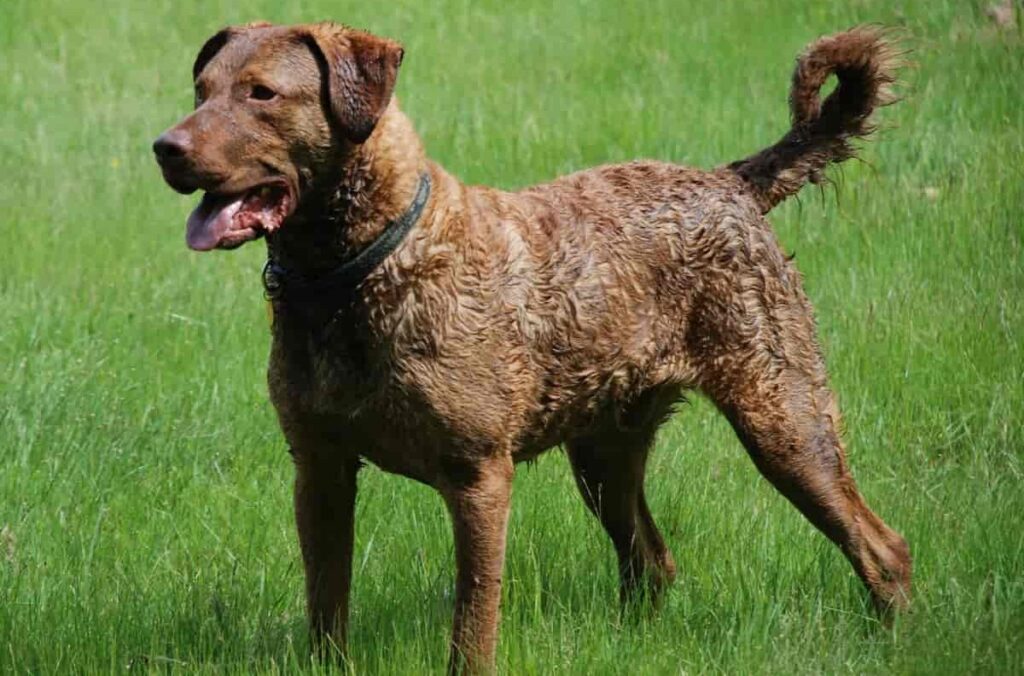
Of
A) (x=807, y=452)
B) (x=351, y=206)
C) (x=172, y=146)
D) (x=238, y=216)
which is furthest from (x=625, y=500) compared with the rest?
(x=172, y=146)

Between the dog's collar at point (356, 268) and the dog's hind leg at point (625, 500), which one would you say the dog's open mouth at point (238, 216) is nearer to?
the dog's collar at point (356, 268)

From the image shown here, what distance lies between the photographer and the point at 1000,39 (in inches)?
483

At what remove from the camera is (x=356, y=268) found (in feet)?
16.0

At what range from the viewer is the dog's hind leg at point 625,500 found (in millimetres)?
6027

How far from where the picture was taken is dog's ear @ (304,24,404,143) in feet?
15.6

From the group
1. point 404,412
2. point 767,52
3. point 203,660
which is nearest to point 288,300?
point 404,412

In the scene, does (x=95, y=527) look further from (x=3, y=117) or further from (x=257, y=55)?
(x=3, y=117)

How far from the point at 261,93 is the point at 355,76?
27cm

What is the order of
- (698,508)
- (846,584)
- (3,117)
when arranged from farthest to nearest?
(3,117)
(698,508)
(846,584)

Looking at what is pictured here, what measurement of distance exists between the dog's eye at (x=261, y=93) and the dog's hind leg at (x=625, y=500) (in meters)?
1.87

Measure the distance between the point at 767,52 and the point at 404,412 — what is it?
844cm

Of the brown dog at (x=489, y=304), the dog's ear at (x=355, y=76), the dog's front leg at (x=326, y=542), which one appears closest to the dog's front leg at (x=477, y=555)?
the brown dog at (x=489, y=304)

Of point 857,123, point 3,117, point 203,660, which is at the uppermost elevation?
point 857,123

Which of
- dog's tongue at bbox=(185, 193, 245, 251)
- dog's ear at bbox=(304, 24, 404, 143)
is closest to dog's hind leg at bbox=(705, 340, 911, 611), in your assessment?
dog's ear at bbox=(304, 24, 404, 143)
